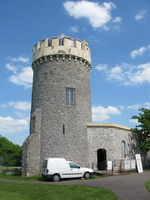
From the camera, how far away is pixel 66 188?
401 inches

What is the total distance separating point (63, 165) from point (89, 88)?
9.26m

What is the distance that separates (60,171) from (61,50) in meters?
11.4

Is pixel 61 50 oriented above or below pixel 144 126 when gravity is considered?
above

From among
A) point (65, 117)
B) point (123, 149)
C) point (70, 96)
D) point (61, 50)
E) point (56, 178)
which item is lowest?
point (56, 178)

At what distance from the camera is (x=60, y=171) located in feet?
45.4

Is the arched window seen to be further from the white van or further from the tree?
the white van

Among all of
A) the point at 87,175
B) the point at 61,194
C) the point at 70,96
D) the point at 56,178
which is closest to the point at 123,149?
the point at 87,175

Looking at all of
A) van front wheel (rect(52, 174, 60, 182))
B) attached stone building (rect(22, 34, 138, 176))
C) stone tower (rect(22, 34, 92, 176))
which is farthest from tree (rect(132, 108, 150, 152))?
van front wheel (rect(52, 174, 60, 182))

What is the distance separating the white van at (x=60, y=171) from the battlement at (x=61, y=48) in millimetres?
10286

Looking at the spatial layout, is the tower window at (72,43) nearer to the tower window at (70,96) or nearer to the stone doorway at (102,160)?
the tower window at (70,96)

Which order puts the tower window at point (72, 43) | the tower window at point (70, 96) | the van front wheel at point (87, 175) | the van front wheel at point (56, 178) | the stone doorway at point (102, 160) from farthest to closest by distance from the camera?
the tower window at point (72, 43) → the tower window at point (70, 96) → the stone doorway at point (102, 160) → the van front wheel at point (87, 175) → the van front wheel at point (56, 178)

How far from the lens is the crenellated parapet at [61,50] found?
1922 cm

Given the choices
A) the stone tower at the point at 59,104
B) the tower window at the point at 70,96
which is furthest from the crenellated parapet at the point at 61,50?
the tower window at the point at 70,96

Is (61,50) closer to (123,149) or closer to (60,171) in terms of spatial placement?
(60,171)
